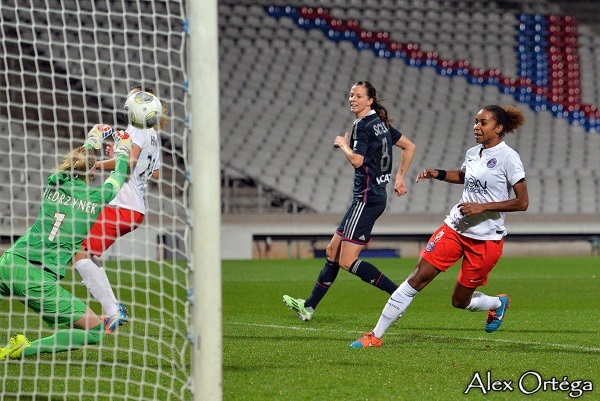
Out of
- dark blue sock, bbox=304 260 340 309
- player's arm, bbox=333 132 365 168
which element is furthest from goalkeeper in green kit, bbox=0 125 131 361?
dark blue sock, bbox=304 260 340 309

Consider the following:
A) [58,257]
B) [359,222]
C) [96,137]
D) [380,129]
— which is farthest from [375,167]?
[58,257]

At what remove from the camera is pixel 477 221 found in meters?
6.36

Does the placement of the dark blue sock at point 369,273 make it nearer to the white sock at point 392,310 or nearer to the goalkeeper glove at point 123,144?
the white sock at point 392,310

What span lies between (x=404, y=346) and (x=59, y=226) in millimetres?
2358

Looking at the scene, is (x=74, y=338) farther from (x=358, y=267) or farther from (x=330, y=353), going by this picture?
(x=358, y=267)

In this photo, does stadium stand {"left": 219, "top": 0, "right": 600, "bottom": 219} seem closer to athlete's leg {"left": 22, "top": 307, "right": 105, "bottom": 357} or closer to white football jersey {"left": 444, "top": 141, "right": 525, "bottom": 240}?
white football jersey {"left": 444, "top": 141, "right": 525, "bottom": 240}

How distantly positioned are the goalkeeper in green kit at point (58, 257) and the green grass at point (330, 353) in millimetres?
115

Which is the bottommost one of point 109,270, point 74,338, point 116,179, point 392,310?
point 392,310

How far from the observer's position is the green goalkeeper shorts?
513cm

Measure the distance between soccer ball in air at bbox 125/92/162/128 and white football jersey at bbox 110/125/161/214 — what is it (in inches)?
42.3

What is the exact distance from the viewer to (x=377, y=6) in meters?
23.8

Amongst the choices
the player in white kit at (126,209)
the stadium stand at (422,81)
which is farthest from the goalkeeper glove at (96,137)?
the stadium stand at (422,81)

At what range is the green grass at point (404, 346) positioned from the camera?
4.79 meters
